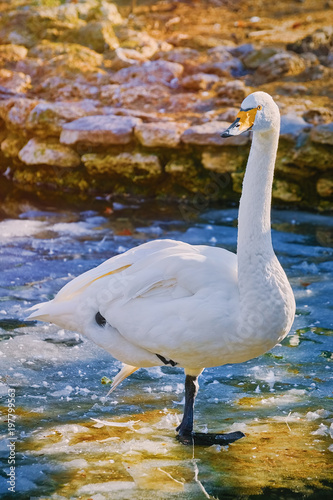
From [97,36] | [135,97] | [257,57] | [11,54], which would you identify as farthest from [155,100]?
[11,54]

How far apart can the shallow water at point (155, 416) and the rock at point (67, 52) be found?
19.6 ft

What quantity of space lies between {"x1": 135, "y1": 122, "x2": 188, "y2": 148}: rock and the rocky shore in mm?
13

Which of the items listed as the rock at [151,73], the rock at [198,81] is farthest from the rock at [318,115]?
the rock at [151,73]

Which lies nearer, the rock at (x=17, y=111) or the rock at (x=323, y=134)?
the rock at (x=323, y=134)

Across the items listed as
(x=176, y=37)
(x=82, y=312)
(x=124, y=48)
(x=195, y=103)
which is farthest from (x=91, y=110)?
(x=82, y=312)

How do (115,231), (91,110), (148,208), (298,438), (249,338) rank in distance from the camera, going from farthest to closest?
(91,110) < (148,208) < (115,231) < (298,438) < (249,338)

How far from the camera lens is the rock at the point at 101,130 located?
8.91 metres

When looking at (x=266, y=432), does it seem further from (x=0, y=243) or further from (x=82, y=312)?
(x=0, y=243)

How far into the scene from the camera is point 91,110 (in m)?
9.61

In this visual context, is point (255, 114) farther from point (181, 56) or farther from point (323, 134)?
point (181, 56)

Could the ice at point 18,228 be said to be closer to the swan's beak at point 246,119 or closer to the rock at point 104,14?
the swan's beak at point 246,119

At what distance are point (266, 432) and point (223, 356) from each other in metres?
0.63

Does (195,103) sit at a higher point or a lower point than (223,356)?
lower

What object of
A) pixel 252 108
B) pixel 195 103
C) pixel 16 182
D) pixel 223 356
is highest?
pixel 252 108
